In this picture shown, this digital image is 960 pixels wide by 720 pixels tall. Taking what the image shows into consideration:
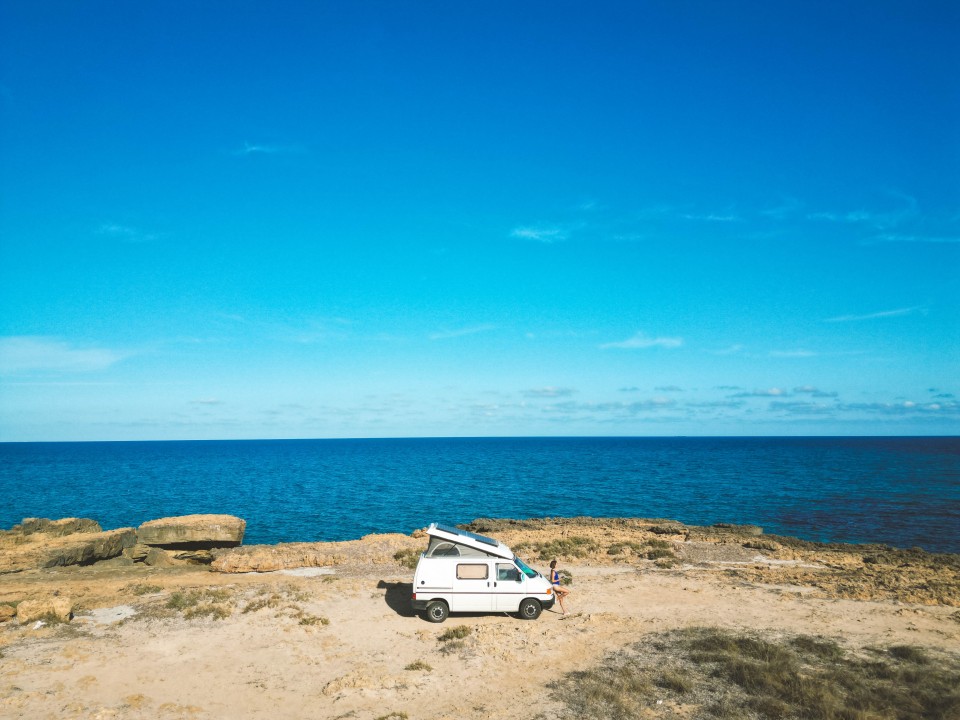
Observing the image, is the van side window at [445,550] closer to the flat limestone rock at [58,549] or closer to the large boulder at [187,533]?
the large boulder at [187,533]

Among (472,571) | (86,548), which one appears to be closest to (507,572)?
(472,571)

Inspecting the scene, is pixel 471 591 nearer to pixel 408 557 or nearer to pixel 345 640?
pixel 345 640

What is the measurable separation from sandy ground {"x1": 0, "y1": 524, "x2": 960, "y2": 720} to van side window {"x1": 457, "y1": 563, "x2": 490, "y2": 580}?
4.82ft

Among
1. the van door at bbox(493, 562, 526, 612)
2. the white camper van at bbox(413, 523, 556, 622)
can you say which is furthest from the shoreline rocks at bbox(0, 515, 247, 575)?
the van door at bbox(493, 562, 526, 612)

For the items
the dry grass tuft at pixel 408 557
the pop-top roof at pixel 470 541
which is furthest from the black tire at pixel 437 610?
the dry grass tuft at pixel 408 557

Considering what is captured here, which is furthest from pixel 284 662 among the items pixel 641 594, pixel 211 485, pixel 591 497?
pixel 211 485

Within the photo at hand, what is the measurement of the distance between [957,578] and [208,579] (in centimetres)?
3556

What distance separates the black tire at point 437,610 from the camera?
67.6 feet

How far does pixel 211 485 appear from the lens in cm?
9544

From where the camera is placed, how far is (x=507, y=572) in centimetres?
2094

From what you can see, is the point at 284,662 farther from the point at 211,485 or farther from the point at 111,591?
the point at 211,485

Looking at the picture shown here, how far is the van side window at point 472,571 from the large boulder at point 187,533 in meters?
20.9

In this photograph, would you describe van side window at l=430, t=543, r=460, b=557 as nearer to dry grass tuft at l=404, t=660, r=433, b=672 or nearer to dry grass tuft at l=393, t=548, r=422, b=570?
dry grass tuft at l=404, t=660, r=433, b=672

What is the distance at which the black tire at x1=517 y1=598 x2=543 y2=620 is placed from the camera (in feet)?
67.9
